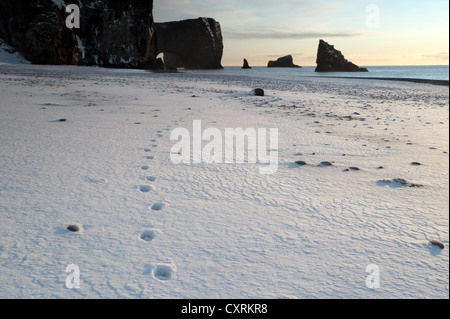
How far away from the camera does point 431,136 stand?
16.8 ft

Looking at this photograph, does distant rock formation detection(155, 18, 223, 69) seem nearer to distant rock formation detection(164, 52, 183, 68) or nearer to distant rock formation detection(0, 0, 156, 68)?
distant rock formation detection(164, 52, 183, 68)

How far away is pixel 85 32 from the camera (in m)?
43.8

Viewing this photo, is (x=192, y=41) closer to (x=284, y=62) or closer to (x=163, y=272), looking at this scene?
(x=284, y=62)

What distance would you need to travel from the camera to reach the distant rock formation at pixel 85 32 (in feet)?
113

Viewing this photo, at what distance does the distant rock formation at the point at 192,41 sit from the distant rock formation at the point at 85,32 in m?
46.1

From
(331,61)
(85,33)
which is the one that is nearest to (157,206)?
(85,33)

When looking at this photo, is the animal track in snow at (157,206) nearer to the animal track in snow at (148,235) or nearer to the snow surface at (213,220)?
the snow surface at (213,220)

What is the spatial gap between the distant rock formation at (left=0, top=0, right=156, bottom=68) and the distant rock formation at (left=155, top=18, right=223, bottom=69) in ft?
151

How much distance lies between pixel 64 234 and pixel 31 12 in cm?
4299

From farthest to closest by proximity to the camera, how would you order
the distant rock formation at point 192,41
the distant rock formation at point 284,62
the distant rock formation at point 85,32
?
the distant rock formation at point 284,62 < the distant rock formation at point 192,41 < the distant rock formation at point 85,32

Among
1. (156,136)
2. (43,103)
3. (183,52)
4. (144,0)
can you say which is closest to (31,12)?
(144,0)

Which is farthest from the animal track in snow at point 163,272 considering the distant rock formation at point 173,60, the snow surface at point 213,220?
the distant rock formation at point 173,60
